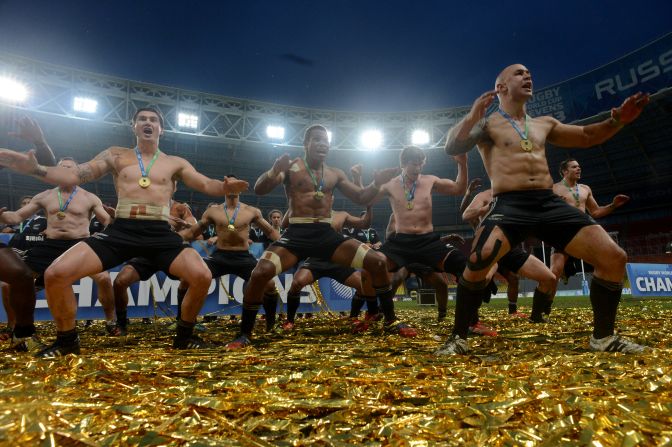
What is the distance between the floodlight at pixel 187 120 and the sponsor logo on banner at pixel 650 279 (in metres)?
18.2

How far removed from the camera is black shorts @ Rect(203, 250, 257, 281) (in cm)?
552

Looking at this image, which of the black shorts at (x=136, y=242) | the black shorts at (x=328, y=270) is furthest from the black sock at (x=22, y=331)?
the black shorts at (x=328, y=270)

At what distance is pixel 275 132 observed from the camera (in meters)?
21.5

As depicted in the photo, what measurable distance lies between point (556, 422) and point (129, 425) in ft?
4.62

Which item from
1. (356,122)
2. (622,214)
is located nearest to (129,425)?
(356,122)

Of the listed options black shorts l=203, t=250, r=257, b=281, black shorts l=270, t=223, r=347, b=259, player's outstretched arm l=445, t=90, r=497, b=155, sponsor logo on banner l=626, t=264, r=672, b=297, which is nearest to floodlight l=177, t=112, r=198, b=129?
black shorts l=203, t=250, r=257, b=281

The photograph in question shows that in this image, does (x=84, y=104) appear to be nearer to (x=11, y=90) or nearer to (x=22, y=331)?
(x=11, y=90)

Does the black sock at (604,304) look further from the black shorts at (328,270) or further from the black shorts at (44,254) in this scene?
the black shorts at (44,254)

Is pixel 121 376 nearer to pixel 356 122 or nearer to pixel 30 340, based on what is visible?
pixel 30 340

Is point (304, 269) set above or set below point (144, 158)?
below

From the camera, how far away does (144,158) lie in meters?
3.48

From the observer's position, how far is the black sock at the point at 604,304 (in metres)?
2.71

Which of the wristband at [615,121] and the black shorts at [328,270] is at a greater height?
the wristband at [615,121]

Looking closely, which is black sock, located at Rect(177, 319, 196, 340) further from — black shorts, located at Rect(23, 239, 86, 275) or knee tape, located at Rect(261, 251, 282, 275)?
black shorts, located at Rect(23, 239, 86, 275)
